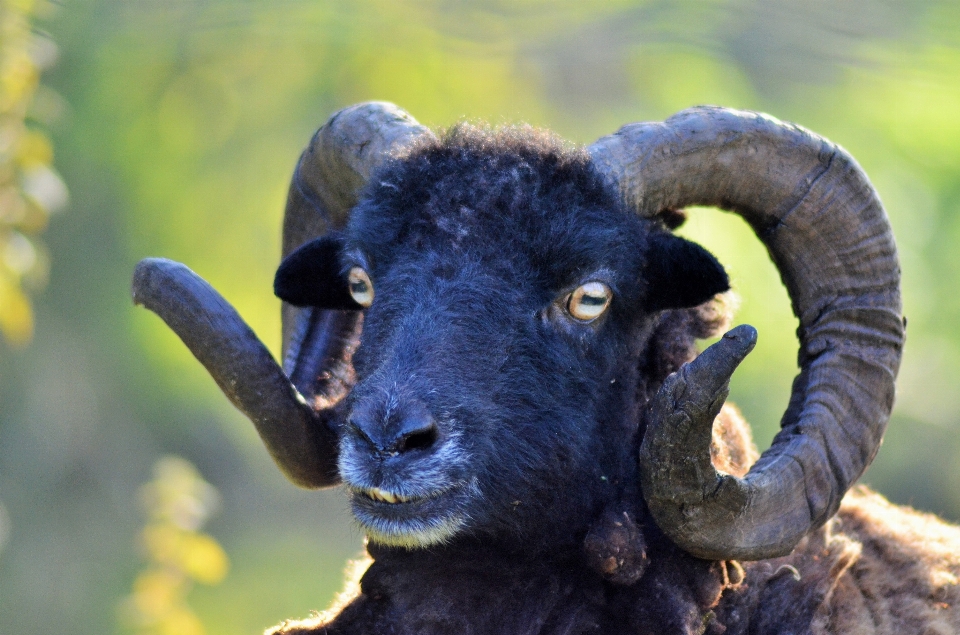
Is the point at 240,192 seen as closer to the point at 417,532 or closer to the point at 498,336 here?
the point at 498,336

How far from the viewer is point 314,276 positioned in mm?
5953

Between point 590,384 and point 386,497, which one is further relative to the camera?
point 590,384

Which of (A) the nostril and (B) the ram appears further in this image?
(B) the ram

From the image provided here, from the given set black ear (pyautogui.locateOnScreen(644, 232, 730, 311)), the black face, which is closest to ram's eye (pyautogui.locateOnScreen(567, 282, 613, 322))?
the black face

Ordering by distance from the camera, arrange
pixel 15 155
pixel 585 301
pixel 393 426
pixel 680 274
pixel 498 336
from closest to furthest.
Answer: pixel 393 426
pixel 498 336
pixel 585 301
pixel 680 274
pixel 15 155

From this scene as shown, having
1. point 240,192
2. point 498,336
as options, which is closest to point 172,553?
point 498,336

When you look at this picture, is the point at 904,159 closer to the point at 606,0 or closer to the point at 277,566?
the point at 606,0

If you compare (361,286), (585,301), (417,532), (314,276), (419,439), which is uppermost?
(314,276)

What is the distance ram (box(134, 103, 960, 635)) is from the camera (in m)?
4.68

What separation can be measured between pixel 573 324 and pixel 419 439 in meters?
1.03

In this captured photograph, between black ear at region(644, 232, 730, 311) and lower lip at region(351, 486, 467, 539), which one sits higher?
black ear at region(644, 232, 730, 311)

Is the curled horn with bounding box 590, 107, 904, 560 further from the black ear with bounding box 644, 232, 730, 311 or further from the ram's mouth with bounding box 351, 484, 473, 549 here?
the ram's mouth with bounding box 351, 484, 473, 549

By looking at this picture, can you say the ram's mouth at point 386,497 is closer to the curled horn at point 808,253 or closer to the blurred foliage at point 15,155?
the curled horn at point 808,253

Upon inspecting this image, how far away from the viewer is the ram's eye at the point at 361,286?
5406mm
